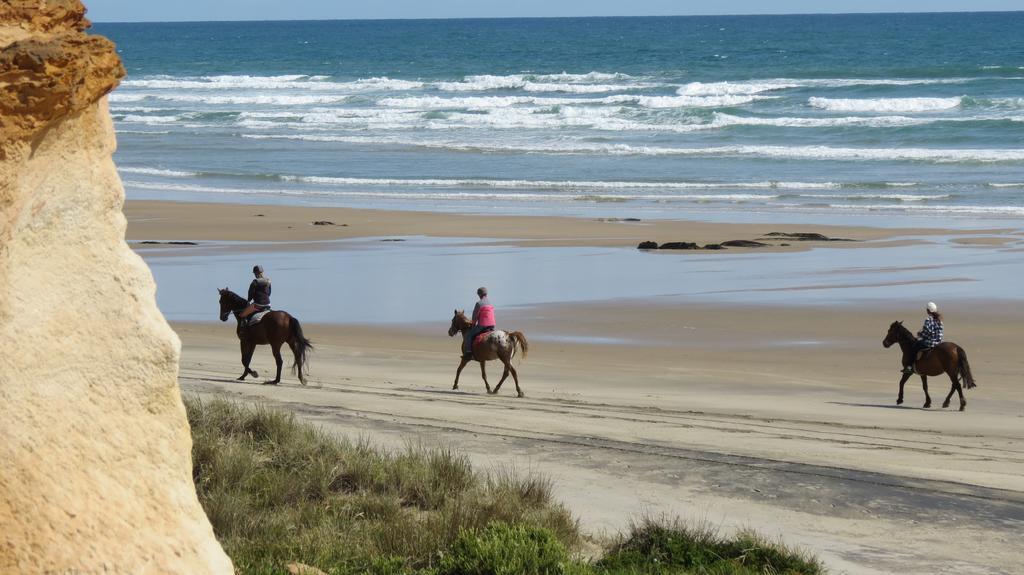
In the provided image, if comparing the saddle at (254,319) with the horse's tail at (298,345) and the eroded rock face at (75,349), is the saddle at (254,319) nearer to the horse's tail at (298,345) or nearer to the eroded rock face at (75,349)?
the horse's tail at (298,345)

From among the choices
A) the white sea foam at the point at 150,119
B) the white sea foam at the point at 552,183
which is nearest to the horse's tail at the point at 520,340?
the white sea foam at the point at 552,183

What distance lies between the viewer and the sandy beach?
10375mm

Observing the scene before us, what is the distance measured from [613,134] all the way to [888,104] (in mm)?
15358

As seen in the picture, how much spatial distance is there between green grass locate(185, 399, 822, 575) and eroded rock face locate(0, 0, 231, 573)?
2863mm

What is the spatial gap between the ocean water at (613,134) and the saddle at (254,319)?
19033 millimetres

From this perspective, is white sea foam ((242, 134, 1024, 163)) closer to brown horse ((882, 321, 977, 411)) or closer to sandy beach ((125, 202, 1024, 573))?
sandy beach ((125, 202, 1024, 573))

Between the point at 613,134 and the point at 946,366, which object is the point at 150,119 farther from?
the point at 946,366

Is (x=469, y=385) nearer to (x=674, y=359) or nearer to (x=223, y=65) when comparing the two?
(x=674, y=359)

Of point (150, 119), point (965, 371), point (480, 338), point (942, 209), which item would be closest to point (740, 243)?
point (942, 209)

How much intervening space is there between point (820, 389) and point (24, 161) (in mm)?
13550

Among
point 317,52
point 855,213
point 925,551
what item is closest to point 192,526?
point 925,551

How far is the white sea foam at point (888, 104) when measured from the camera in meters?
60.4

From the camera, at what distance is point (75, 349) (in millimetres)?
4934

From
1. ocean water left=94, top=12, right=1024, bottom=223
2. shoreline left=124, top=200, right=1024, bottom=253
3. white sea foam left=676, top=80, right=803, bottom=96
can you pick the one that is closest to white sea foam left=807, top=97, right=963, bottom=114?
ocean water left=94, top=12, right=1024, bottom=223
